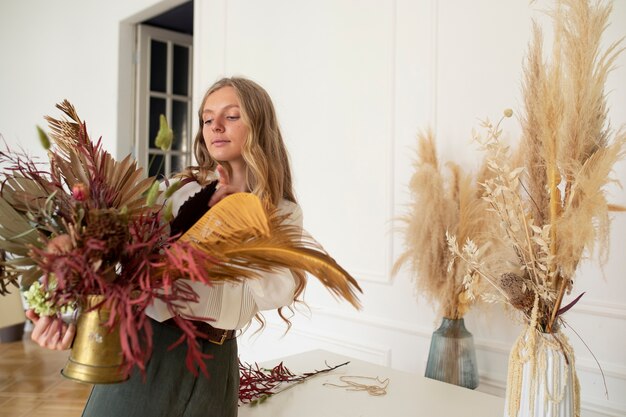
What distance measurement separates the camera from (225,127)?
4.61 feet

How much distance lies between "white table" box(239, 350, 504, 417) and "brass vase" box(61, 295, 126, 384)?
2.04ft

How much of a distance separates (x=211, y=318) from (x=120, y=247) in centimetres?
23

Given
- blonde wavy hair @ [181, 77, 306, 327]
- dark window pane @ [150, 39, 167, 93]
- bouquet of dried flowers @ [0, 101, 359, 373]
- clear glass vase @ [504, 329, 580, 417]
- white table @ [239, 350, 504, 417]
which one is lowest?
white table @ [239, 350, 504, 417]

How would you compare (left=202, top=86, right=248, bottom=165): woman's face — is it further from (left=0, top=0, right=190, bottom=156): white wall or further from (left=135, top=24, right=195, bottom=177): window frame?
(left=135, top=24, right=195, bottom=177): window frame

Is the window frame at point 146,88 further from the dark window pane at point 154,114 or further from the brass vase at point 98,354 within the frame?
the brass vase at point 98,354

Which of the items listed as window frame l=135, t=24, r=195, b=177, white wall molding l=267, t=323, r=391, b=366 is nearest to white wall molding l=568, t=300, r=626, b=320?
white wall molding l=267, t=323, r=391, b=366

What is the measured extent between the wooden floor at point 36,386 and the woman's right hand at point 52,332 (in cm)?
246

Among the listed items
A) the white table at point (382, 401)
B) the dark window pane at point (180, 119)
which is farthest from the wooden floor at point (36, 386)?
the dark window pane at point (180, 119)

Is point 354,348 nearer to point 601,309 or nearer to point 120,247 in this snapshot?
point 601,309

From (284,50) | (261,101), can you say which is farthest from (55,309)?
(284,50)

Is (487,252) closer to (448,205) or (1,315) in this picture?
(448,205)

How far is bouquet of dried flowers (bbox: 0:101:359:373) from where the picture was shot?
764mm

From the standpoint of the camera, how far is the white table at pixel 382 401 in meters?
1.47

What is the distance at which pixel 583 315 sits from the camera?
2.00m
